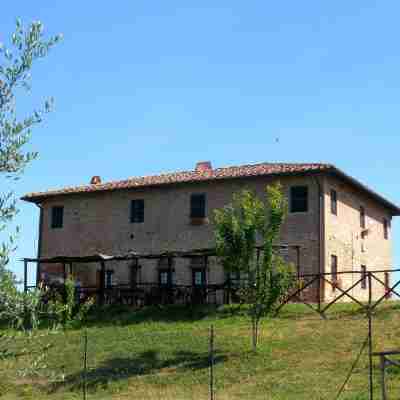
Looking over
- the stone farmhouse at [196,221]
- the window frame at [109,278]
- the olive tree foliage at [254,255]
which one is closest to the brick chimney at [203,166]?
the stone farmhouse at [196,221]

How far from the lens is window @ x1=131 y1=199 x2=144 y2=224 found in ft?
118

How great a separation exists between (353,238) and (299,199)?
4257 mm

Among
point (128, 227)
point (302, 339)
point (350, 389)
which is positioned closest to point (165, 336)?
point (302, 339)

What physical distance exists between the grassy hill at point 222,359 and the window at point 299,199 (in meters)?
5.01

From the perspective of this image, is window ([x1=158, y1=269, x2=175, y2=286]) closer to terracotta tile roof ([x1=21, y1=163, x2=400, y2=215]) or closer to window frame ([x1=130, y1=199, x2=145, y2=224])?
window frame ([x1=130, y1=199, x2=145, y2=224])

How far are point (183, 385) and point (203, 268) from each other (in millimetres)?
13276

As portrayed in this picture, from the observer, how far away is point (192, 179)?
114 feet

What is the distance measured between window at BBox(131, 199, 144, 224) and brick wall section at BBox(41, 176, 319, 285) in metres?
0.20

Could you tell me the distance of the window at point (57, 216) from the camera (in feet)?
125

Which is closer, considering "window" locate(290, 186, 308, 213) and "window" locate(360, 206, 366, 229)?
"window" locate(290, 186, 308, 213)

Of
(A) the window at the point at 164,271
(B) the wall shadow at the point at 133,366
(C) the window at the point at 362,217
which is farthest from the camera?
(C) the window at the point at 362,217

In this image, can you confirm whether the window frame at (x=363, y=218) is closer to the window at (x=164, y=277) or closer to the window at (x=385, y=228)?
the window at (x=385, y=228)

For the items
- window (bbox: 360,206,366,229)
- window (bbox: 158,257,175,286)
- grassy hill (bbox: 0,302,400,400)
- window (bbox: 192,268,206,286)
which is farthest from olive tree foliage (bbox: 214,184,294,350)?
window (bbox: 360,206,366,229)

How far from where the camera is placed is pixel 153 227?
3562 centimetres
